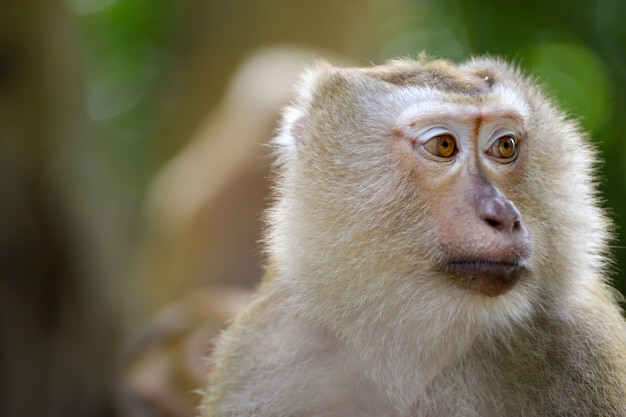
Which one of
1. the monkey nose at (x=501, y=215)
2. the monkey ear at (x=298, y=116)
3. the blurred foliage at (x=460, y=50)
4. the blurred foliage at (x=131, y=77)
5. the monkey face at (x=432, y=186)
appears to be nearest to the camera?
the monkey nose at (x=501, y=215)

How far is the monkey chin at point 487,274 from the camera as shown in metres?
2.84

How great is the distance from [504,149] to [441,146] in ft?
0.74

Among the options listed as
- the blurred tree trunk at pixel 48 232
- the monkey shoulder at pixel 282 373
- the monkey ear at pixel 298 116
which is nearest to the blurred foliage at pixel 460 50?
the blurred tree trunk at pixel 48 232

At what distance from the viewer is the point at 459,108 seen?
3.18m

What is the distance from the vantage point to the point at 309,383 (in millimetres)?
3334

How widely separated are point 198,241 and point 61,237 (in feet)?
4.80

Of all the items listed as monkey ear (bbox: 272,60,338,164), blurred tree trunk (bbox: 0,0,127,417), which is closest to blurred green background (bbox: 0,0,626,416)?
blurred tree trunk (bbox: 0,0,127,417)

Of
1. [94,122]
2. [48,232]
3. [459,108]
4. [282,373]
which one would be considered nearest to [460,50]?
[94,122]

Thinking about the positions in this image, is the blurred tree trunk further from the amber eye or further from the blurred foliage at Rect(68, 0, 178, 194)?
the amber eye

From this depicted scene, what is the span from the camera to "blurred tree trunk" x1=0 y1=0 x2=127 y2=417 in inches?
321

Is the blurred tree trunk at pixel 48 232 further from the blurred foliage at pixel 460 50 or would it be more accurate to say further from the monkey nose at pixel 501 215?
the monkey nose at pixel 501 215

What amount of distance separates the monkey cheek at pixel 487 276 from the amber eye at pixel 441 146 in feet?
1.35

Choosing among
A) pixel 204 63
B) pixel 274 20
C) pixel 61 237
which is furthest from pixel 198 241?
pixel 204 63

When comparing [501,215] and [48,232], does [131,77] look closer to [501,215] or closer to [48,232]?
[48,232]
